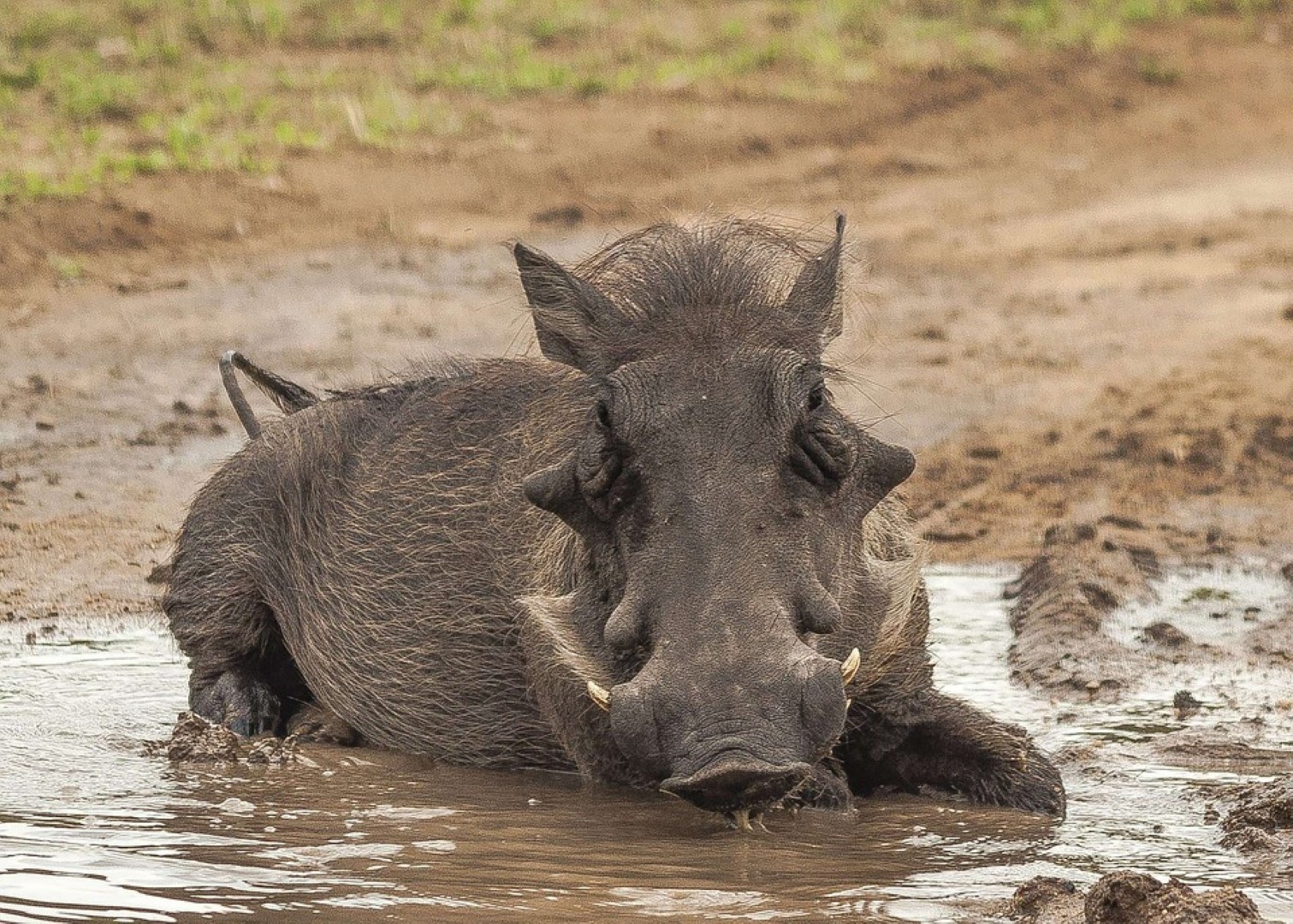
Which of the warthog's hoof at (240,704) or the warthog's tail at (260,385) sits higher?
the warthog's tail at (260,385)

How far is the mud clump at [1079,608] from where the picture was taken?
581 centimetres

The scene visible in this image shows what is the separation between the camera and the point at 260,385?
657 centimetres

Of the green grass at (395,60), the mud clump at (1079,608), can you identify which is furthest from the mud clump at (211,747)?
the green grass at (395,60)

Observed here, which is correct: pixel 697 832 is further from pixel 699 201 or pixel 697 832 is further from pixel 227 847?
pixel 699 201

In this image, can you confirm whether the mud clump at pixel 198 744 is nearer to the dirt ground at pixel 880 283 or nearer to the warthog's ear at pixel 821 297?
the dirt ground at pixel 880 283

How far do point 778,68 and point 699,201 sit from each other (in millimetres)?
2758

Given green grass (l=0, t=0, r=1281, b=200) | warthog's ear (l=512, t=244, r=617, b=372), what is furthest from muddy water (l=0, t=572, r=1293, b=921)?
green grass (l=0, t=0, r=1281, b=200)

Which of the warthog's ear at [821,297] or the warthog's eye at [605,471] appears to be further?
the warthog's ear at [821,297]

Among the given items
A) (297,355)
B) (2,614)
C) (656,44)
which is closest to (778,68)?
(656,44)

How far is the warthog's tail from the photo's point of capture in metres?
6.36

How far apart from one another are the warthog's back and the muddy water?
0.14 metres

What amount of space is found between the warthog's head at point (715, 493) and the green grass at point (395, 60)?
6.96m

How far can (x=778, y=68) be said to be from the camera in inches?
568

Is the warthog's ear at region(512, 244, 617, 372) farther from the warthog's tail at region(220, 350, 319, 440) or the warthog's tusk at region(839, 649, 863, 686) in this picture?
the warthog's tail at region(220, 350, 319, 440)
